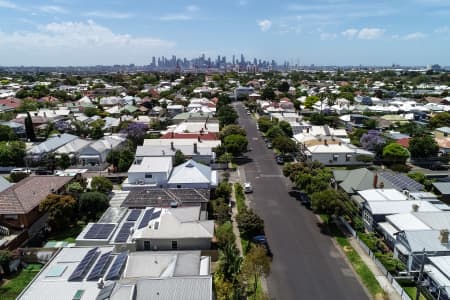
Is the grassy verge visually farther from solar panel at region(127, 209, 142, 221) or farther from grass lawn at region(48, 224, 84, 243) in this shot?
grass lawn at region(48, 224, 84, 243)

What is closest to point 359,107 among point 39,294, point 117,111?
point 117,111

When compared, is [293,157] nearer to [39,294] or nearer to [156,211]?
[156,211]

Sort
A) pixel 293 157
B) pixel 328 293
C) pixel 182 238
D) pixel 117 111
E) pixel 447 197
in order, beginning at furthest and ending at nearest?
pixel 117 111
pixel 293 157
pixel 447 197
pixel 182 238
pixel 328 293

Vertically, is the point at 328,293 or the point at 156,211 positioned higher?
the point at 156,211

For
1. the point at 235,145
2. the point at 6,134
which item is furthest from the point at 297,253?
the point at 6,134

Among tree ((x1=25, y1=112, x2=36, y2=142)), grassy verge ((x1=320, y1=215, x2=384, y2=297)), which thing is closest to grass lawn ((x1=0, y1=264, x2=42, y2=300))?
grassy verge ((x1=320, y1=215, x2=384, y2=297))
